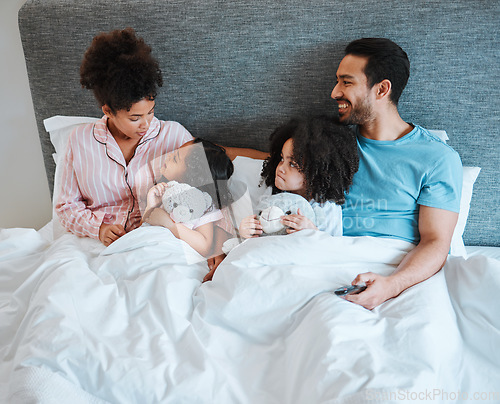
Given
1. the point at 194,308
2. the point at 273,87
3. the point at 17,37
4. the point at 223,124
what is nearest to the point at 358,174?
the point at 273,87

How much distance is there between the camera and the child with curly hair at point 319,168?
134cm

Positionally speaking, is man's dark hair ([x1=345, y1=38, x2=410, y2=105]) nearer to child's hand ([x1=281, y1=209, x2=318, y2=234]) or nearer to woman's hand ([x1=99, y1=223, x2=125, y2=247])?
child's hand ([x1=281, y1=209, x2=318, y2=234])

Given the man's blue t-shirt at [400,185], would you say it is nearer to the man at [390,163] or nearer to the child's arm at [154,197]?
the man at [390,163]

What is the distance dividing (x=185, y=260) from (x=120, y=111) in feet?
1.65

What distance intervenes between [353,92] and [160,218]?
0.74m

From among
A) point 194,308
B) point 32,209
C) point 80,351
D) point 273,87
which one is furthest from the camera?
point 32,209

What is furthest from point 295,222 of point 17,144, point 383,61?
point 17,144

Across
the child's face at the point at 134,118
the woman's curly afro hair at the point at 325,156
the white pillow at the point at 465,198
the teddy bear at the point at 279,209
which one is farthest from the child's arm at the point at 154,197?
the white pillow at the point at 465,198

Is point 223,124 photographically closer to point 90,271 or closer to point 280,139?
point 280,139

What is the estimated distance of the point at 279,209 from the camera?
129 centimetres

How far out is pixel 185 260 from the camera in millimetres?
1283

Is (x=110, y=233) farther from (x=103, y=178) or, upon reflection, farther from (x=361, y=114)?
(x=361, y=114)

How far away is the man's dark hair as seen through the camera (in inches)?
53.2

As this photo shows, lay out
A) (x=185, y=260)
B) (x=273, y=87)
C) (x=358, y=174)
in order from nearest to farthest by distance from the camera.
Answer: (x=185, y=260) → (x=358, y=174) → (x=273, y=87)
